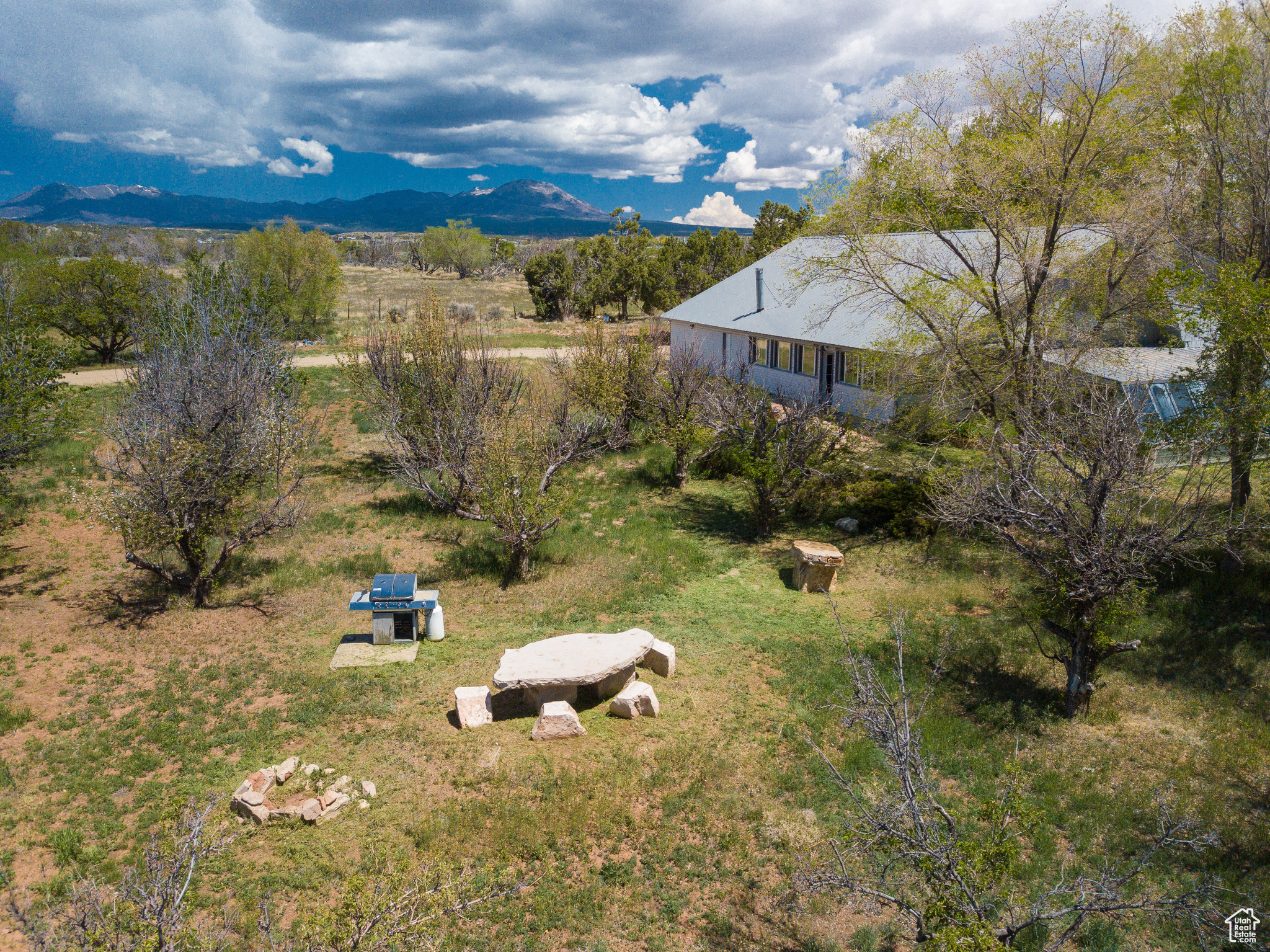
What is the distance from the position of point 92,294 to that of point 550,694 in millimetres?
34989

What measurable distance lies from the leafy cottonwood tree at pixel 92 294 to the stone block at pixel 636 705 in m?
31.4

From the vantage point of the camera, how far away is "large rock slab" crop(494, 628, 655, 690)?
1114 centimetres

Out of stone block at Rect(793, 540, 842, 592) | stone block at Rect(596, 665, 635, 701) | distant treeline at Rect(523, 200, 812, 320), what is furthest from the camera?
distant treeline at Rect(523, 200, 812, 320)

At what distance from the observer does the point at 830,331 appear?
27.2 metres

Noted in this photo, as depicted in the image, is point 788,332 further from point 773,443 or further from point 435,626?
point 435,626

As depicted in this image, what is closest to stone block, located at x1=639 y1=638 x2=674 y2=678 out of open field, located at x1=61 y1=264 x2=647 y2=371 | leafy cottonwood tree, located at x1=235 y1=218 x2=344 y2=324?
open field, located at x1=61 y1=264 x2=647 y2=371

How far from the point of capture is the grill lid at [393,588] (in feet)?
42.9

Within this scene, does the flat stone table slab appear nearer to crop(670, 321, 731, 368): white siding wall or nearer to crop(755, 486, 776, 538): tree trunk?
crop(755, 486, 776, 538): tree trunk

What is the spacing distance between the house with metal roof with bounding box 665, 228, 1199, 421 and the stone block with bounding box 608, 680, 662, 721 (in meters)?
11.4

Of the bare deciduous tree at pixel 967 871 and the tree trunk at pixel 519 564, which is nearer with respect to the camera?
the bare deciduous tree at pixel 967 871

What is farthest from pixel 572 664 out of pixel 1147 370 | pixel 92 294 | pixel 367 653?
pixel 92 294

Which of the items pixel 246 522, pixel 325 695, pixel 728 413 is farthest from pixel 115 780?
pixel 728 413

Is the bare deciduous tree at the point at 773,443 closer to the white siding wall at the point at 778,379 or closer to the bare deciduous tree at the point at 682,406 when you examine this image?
the bare deciduous tree at the point at 682,406

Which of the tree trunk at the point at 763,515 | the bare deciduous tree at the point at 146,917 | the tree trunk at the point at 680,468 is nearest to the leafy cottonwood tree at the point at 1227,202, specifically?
the tree trunk at the point at 763,515
